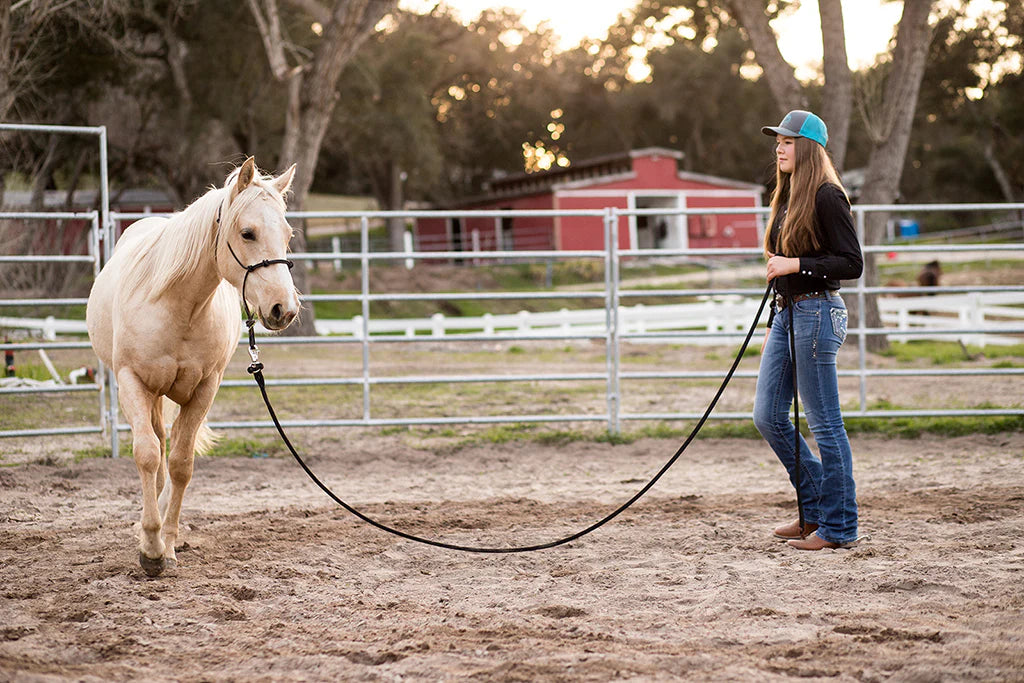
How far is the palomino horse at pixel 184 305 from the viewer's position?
3599mm

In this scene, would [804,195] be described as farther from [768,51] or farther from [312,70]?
[312,70]

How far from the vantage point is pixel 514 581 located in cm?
377

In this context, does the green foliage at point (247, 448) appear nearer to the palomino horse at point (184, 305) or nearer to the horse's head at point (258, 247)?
the palomino horse at point (184, 305)

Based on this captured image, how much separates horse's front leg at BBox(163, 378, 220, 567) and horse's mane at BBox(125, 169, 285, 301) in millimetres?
507

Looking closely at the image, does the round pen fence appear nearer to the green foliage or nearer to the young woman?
the green foliage

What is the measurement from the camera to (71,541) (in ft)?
14.3

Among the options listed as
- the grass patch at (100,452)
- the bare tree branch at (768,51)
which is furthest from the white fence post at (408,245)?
the grass patch at (100,452)

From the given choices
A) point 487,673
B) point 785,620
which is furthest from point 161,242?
point 785,620

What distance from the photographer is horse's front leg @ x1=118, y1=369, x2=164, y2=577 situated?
380 cm

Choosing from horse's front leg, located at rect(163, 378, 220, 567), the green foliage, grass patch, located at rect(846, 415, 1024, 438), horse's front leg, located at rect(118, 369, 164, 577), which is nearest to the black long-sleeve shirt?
horse's front leg, located at rect(163, 378, 220, 567)

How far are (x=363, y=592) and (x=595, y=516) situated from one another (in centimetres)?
162

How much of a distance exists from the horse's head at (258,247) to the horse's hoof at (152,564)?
3.60 feet

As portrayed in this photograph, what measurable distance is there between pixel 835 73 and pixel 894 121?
1097 mm

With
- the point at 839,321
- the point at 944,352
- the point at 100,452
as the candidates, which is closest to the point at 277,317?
the point at 839,321
